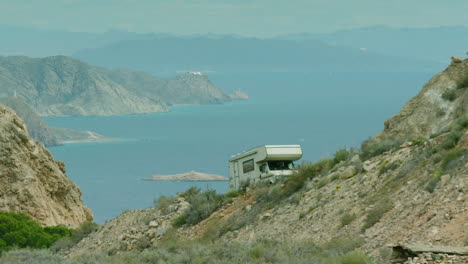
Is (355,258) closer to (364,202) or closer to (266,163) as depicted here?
(364,202)

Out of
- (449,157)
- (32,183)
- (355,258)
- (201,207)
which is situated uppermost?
(32,183)

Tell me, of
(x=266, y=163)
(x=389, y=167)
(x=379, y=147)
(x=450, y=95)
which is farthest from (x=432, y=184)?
(x=450, y=95)

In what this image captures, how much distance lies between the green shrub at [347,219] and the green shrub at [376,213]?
17.4 inches

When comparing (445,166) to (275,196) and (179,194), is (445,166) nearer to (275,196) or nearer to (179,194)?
(275,196)

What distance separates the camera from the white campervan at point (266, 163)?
24.8 metres

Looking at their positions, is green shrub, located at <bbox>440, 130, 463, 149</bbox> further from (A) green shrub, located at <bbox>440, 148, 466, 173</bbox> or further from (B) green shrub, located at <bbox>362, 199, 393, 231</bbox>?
(B) green shrub, located at <bbox>362, 199, 393, 231</bbox>

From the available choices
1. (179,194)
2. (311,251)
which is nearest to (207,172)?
(179,194)

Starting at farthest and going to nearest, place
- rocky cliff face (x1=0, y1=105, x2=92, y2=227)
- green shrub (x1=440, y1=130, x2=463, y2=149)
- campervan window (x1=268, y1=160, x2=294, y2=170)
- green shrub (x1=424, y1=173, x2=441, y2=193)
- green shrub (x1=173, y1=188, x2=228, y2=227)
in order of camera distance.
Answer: rocky cliff face (x1=0, y1=105, x2=92, y2=227) → campervan window (x1=268, y1=160, x2=294, y2=170) → green shrub (x1=173, y1=188, x2=228, y2=227) → green shrub (x1=440, y1=130, x2=463, y2=149) → green shrub (x1=424, y1=173, x2=441, y2=193)

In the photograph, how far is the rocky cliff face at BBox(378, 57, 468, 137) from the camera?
24.5m

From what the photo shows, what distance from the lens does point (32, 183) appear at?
4144 cm

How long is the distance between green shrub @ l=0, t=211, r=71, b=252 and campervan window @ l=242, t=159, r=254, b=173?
35.0 feet

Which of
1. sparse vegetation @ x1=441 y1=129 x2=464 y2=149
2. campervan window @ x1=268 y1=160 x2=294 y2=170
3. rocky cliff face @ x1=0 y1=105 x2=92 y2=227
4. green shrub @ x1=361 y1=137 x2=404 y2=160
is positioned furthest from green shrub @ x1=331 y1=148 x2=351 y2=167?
rocky cliff face @ x1=0 y1=105 x2=92 y2=227

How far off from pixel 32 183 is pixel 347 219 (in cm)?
2700

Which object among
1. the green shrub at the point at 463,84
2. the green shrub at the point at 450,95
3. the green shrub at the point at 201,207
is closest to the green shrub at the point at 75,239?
the green shrub at the point at 201,207
